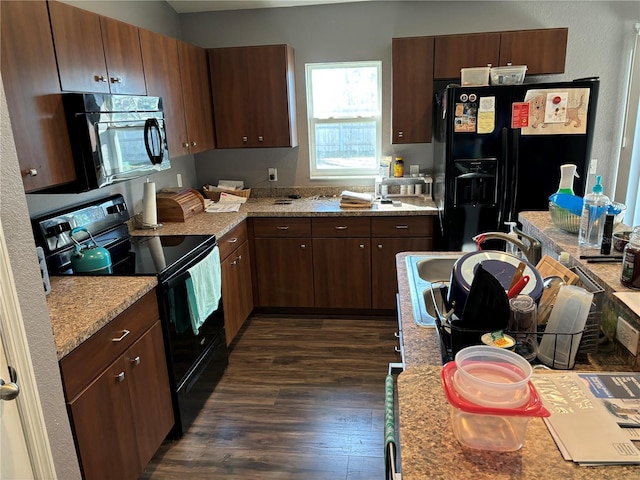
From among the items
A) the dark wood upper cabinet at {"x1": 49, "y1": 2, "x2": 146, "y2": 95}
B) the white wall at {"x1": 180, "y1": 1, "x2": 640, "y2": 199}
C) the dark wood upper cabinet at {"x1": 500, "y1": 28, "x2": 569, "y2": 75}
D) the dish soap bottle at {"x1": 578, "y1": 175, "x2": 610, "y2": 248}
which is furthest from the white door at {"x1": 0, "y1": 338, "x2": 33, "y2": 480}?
the dark wood upper cabinet at {"x1": 500, "y1": 28, "x2": 569, "y2": 75}

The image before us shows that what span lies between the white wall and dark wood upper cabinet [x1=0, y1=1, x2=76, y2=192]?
2196 mm

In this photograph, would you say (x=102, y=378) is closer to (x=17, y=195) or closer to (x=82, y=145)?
(x=17, y=195)

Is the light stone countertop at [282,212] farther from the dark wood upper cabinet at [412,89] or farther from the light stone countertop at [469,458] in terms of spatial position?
the light stone countertop at [469,458]

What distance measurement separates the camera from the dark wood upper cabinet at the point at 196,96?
3.28 meters

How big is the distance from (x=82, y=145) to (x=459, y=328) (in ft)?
5.80

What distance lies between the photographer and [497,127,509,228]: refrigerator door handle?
312 centimetres

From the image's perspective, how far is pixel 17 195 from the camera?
1.26 meters

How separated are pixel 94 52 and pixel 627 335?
2.45 metres

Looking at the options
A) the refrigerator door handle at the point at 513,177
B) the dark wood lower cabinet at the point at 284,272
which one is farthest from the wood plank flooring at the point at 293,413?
the refrigerator door handle at the point at 513,177

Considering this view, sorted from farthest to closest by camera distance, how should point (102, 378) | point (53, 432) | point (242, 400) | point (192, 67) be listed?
point (192, 67) → point (242, 400) → point (102, 378) → point (53, 432)

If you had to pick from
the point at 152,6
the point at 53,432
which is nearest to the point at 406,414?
the point at 53,432

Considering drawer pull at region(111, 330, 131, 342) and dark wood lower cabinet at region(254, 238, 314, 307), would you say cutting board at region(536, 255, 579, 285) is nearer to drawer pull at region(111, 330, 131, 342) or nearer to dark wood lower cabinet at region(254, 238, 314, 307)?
drawer pull at region(111, 330, 131, 342)

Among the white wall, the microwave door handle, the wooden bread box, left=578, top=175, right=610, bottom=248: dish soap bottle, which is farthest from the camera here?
the white wall

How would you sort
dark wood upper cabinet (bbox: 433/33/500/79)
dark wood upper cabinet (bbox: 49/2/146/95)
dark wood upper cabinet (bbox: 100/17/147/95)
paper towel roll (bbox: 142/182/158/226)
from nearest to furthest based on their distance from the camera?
dark wood upper cabinet (bbox: 49/2/146/95)
dark wood upper cabinet (bbox: 100/17/147/95)
paper towel roll (bbox: 142/182/158/226)
dark wood upper cabinet (bbox: 433/33/500/79)
